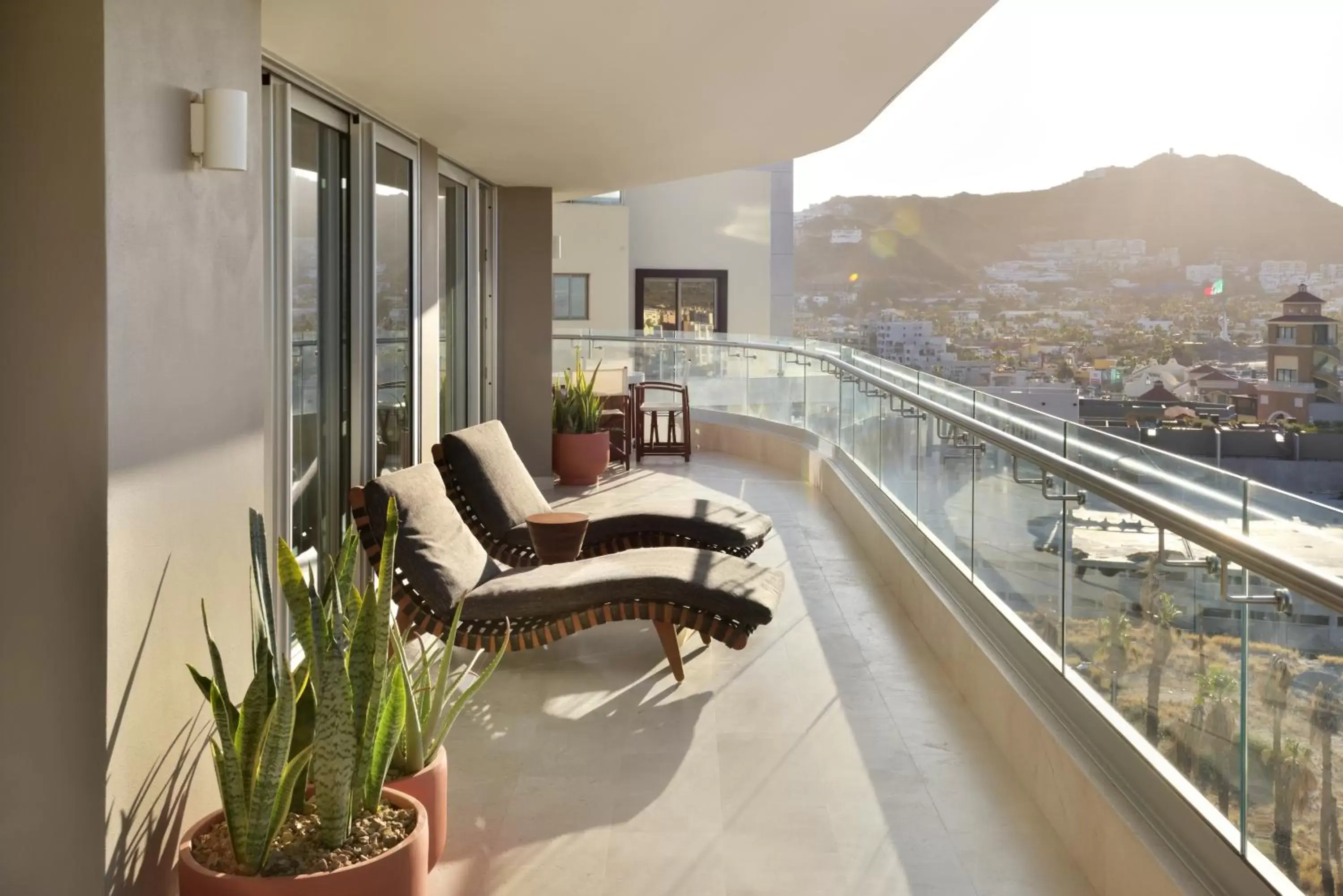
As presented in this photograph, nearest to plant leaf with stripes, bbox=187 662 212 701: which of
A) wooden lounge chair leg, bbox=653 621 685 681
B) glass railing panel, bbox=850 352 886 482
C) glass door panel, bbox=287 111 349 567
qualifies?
glass door panel, bbox=287 111 349 567

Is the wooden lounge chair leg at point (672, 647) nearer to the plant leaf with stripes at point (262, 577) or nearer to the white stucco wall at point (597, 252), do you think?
the plant leaf with stripes at point (262, 577)

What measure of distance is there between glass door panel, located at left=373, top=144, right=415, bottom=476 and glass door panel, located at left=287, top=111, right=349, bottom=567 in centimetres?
36

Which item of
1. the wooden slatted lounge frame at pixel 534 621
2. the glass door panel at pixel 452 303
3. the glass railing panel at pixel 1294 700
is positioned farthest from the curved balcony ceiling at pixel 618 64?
the glass railing panel at pixel 1294 700

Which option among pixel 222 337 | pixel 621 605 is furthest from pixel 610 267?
pixel 222 337

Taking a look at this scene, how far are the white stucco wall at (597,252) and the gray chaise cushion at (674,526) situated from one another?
48.8 ft

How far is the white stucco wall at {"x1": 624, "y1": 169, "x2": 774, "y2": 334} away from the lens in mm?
22391

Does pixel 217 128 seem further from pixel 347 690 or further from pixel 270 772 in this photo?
pixel 270 772

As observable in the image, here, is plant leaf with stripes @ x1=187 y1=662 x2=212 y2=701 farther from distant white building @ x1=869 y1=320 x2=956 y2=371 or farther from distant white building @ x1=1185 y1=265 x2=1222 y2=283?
distant white building @ x1=1185 y1=265 x2=1222 y2=283

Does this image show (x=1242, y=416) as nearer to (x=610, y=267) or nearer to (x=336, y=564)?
(x=610, y=267)

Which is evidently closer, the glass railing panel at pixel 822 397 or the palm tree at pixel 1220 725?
the palm tree at pixel 1220 725

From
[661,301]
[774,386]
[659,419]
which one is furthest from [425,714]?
[661,301]

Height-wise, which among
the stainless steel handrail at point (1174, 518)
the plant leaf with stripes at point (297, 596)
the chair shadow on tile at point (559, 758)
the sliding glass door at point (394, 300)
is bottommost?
the chair shadow on tile at point (559, 758)

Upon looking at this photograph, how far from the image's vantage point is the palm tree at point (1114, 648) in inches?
126

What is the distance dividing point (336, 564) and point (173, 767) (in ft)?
1.91
